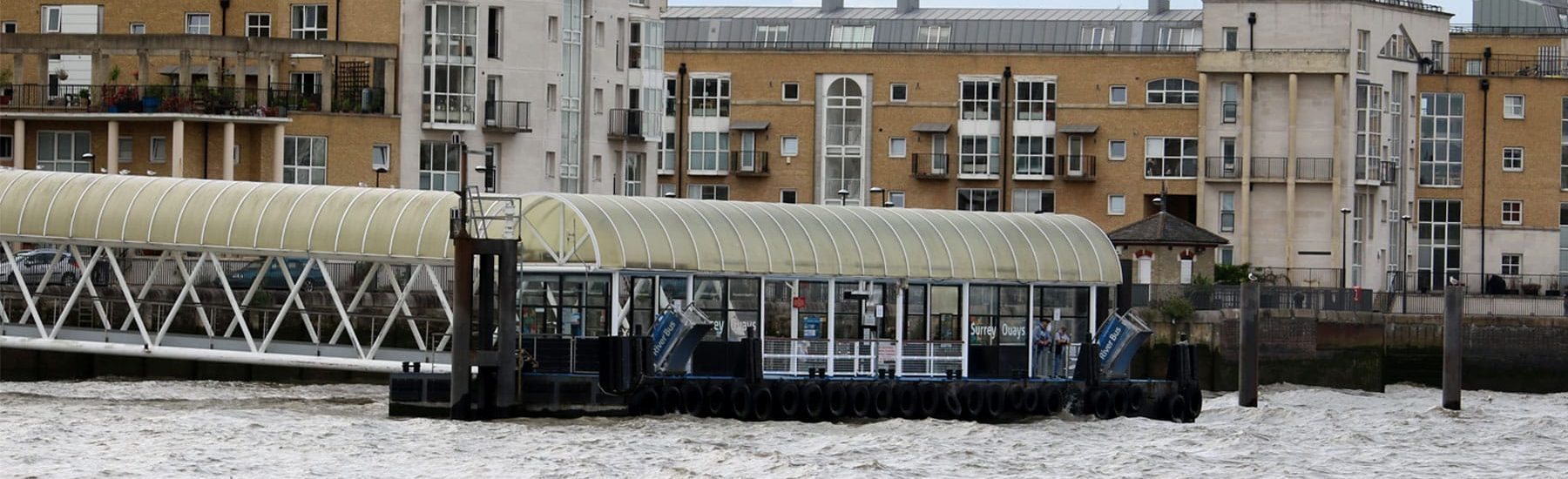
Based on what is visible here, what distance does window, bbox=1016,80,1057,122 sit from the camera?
11675cm

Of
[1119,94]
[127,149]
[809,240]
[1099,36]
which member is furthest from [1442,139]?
[809,240]

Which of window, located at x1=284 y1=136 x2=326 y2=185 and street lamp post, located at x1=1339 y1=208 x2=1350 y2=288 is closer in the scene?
window, located at x1=284 y1=136 x2=326 y2=185

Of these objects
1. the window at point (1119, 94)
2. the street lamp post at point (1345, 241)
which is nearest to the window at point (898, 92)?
the window at point (1119, 94)

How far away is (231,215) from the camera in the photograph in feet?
202

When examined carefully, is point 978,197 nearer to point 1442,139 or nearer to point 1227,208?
point 1227,208

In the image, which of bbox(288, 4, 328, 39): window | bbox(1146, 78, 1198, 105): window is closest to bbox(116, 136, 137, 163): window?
bbox(288, 4, 328, 39): window

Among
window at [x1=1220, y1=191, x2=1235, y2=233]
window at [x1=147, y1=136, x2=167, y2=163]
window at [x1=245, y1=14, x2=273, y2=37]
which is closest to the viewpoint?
window at [x1=147, y1=136, x2=167, y2=163]

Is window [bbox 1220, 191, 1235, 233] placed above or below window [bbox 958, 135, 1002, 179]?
below

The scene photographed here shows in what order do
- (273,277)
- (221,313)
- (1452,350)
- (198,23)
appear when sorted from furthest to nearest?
(198,23)
(273,277)
(1452,350)
(221,313)

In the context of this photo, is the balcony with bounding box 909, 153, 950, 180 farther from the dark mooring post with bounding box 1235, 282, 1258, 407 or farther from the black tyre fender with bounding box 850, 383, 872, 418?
the black tyre fender with bounding box 850, 383, 872, 418

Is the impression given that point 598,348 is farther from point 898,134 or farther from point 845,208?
point 898,134

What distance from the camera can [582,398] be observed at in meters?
56.8

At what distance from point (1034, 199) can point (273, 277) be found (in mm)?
44125

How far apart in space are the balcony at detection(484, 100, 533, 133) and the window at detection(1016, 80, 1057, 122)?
26.9 m
